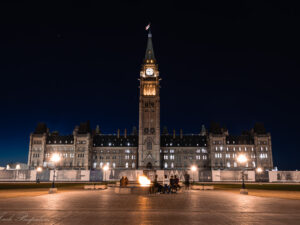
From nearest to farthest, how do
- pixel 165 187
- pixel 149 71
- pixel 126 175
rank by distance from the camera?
1. pixel 165 187
2. pixel 126 175
3. pixel 149 71

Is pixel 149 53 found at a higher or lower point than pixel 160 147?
higher

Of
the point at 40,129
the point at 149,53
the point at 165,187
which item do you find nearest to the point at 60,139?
the point at 40,129

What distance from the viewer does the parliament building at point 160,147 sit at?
415 feet

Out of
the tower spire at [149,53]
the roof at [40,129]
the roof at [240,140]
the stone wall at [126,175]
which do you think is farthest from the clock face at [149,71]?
the stone wall at [126,175]

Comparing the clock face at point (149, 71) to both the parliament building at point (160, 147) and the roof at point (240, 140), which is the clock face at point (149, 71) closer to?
the parliament building at point (160, 147)

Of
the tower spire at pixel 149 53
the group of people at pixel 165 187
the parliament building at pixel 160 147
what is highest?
the tower spire at pixel 149 53

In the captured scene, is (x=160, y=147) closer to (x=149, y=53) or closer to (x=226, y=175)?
(x=149, y=53)

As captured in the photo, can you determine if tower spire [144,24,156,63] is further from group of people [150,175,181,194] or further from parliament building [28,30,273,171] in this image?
group of people [150,175,181,194]

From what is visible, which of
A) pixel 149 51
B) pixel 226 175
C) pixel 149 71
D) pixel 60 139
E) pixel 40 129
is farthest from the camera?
pixel 40 129

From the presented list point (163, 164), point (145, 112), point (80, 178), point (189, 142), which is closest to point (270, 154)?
point (189, 142)

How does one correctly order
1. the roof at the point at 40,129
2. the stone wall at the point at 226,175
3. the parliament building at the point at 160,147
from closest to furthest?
1. the stone wall at the point at 226,175
2. the parliament building at the point at 160,147
3. the roof at the point at 40,129

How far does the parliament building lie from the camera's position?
415 ft

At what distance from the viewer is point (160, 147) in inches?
5285

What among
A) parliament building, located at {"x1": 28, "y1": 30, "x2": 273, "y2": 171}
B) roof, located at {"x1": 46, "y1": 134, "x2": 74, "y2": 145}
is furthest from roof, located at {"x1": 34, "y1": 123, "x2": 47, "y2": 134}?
roof, located at {"x1": 46, "y1": 134, "x2": 74, "y2": 145}
